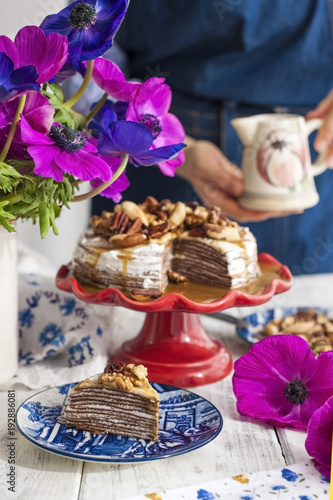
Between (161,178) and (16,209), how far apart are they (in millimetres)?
1088

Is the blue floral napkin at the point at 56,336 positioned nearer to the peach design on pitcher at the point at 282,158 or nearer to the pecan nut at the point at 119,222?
the pecan nut at the point at 119,222

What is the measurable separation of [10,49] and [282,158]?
2.37 feet

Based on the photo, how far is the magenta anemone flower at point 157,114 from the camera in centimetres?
86

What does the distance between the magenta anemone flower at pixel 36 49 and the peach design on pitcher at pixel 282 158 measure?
0.67 meters

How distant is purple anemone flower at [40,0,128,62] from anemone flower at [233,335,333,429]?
15.8 inches

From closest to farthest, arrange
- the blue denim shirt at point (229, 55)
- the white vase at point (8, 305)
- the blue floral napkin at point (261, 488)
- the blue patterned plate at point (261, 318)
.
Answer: the blue floral napkin at point (261, 488) → the white vase at point (8, 305) → the blue patterned plate at point (261, 318) → the blue denim shirt at point (229, 55)

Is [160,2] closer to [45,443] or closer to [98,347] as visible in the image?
[98,347]

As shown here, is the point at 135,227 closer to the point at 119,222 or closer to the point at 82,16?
the point at 119,222

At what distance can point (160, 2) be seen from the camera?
1.73 m

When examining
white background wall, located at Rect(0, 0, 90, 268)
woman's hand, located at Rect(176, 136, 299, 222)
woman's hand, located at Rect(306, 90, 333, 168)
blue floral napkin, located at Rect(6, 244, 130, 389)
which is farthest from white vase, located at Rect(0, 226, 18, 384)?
white background wall, located at Rect(0, 0, 90, 268)

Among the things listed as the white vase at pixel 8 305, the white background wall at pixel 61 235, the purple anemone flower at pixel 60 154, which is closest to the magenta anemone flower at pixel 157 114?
the purple anemone flower at pixel 60 154

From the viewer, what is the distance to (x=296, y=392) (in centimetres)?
83

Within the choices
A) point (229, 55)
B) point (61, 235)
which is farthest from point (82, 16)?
point (61, 235)

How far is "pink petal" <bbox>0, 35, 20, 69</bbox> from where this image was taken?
73 cm
